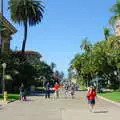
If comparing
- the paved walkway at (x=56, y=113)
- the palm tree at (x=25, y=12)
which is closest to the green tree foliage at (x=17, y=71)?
the palm tree at (x=25, y=12)

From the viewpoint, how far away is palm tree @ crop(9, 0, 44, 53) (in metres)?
76.9

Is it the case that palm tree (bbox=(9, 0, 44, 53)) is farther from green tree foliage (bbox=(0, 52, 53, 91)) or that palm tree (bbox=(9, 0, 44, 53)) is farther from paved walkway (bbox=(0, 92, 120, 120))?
paved walkway (bbox=(0, 92, 120, 120))

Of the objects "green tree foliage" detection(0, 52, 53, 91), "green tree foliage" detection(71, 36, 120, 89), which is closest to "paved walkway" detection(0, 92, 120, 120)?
"green tree foliage" detection(0, 52, 53, 91)

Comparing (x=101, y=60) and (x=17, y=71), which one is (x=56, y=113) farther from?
(x=101, y=60)

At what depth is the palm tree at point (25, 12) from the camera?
76.9m

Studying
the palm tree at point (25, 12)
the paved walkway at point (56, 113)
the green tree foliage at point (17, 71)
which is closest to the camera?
the paved walkway at point (56, 113)

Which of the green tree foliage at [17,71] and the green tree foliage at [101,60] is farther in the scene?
the green tree foliage at [101,60]

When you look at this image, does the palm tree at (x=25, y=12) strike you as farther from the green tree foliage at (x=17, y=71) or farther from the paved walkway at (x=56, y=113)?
the paved walkway at (x=56, y=113)

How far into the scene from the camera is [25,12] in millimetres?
77125

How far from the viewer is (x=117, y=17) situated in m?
52.5

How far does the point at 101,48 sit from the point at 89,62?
3.49m

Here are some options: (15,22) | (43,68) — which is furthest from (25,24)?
(43,68)

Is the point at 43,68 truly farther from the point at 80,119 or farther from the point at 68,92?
the point at 80,119

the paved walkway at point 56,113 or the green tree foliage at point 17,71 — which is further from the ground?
the green tree foliage at point 17,71
